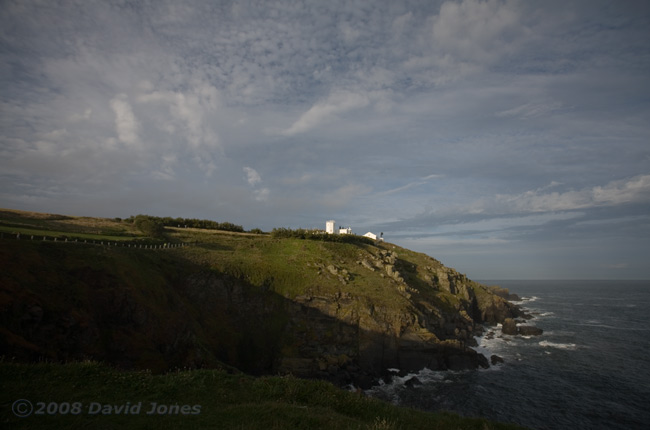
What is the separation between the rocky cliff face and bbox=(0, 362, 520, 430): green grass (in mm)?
12482

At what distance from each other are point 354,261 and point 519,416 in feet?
134

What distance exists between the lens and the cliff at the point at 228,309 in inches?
1099

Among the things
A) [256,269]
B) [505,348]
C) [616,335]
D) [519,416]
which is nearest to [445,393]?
[519,416]

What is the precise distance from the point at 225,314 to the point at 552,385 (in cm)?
4729

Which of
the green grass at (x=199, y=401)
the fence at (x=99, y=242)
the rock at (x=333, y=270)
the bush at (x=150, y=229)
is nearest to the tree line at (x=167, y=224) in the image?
the bush at (x=150, y=229)

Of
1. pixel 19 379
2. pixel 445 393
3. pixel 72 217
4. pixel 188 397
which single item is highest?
pixel 72 217

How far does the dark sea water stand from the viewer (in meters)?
34.1

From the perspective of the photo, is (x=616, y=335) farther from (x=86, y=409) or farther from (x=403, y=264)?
(x=86, y=409)

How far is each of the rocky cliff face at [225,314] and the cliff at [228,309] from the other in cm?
14

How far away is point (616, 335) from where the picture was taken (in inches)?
2608

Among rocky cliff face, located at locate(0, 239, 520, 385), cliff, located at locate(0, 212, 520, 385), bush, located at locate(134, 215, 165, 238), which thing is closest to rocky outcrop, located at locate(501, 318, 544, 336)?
rocky cliff face, located at locate(0, 239, 520, 385)

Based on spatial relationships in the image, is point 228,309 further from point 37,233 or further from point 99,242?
point 37,233

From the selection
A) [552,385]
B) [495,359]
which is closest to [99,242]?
[495,359]

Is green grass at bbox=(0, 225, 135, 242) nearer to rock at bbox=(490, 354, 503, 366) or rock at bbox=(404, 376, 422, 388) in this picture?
rock at bbox=(404, 376, 422, 388)
